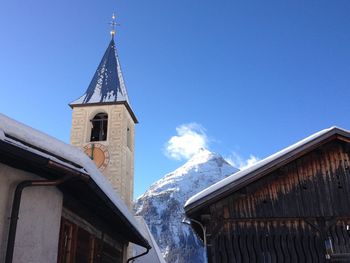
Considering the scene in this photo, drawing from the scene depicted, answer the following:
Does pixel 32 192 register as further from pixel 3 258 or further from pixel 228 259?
pixel 228 259

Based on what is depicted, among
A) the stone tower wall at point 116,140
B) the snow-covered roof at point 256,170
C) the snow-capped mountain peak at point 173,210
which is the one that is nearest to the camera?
the snow-covered roof at point 256,170

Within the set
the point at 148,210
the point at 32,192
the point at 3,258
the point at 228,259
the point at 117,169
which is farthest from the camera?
the point at 148,210

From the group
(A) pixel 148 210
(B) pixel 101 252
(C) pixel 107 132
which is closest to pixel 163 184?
(A) pixel 148 210

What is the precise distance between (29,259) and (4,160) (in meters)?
1.59

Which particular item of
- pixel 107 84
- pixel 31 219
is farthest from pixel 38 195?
pixel 107 84

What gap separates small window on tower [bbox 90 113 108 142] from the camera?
1043 inches

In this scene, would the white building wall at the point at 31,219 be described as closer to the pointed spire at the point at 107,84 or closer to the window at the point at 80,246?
the window at the point at 80,246

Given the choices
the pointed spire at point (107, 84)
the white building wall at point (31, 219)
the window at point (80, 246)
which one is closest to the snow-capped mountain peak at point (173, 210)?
the pointed spire at point (107, 84)

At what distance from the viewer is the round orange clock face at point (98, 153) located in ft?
81.8

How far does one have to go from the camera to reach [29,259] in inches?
311

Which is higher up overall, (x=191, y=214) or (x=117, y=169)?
(x=117, y=169)

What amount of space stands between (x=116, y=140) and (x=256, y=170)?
640 inches

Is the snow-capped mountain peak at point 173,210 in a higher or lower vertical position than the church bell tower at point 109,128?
higher

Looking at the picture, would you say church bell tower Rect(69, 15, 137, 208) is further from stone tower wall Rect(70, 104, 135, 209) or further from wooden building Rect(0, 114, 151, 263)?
wooden building Rect(0, 114, 151, 263)
